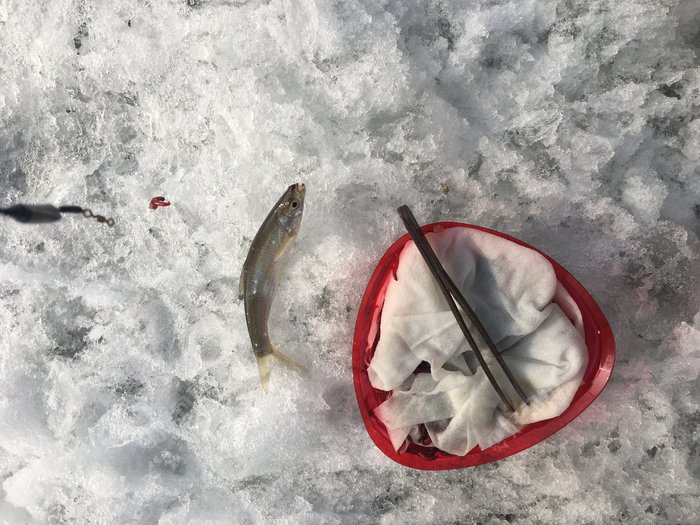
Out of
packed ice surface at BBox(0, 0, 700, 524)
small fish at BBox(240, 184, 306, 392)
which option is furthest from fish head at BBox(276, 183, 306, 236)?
packed ice surface at BBox(0, 0, 700, 524)

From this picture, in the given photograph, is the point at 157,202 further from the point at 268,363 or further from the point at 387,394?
the point at 387,394

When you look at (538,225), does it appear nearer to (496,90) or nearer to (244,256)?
(496,90)

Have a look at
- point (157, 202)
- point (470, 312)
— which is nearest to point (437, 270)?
point (470, 312)

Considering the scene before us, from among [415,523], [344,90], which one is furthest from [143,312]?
[415,523]

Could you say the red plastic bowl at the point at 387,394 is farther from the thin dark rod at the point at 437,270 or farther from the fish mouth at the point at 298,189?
the fish mouth at the point at 298,189

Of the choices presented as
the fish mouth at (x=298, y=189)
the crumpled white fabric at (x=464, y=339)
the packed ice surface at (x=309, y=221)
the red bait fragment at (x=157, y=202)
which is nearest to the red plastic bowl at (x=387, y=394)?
the crumpled white fabric at (x=464, y=339)

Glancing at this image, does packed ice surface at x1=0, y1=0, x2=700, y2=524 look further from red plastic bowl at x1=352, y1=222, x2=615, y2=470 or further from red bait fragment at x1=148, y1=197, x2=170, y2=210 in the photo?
red plastic bowl at x1=352, y1=222, x2=615, y2=470
